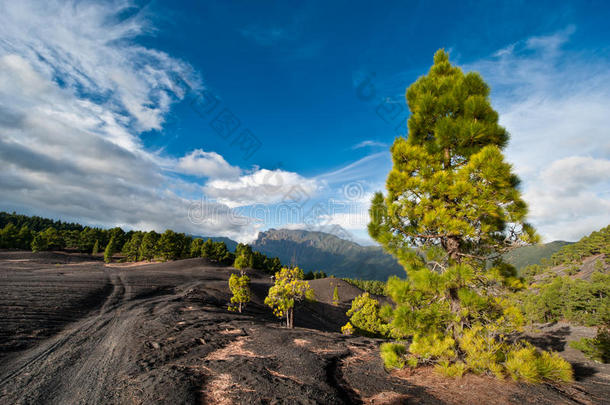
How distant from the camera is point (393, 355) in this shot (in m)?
5.75

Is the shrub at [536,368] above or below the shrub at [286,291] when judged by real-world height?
above

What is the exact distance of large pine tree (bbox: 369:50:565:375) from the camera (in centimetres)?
541

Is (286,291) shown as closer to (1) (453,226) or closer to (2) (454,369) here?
(2) (454,369)

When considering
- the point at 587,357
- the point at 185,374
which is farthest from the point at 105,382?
the point at 587,357

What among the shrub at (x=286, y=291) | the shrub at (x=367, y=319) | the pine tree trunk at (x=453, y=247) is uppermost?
the pine tree trunk at (x=453, y=247)

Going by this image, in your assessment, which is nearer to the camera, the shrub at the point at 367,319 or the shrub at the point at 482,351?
the shrub at the point at 482,351

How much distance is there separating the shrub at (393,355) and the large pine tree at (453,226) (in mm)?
338

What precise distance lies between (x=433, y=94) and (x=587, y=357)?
A: 29.1 meters

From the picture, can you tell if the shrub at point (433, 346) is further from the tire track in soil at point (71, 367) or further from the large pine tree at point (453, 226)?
the tire track in soil at point (71, 367)

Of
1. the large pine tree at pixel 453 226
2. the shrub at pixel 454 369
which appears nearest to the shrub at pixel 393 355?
the large pine tree at pixel 453 226

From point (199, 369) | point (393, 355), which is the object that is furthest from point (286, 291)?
point (393, 355)

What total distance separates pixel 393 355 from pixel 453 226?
3419 mm

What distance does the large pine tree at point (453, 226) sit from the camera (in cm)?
541

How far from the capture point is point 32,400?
20.5 feet
